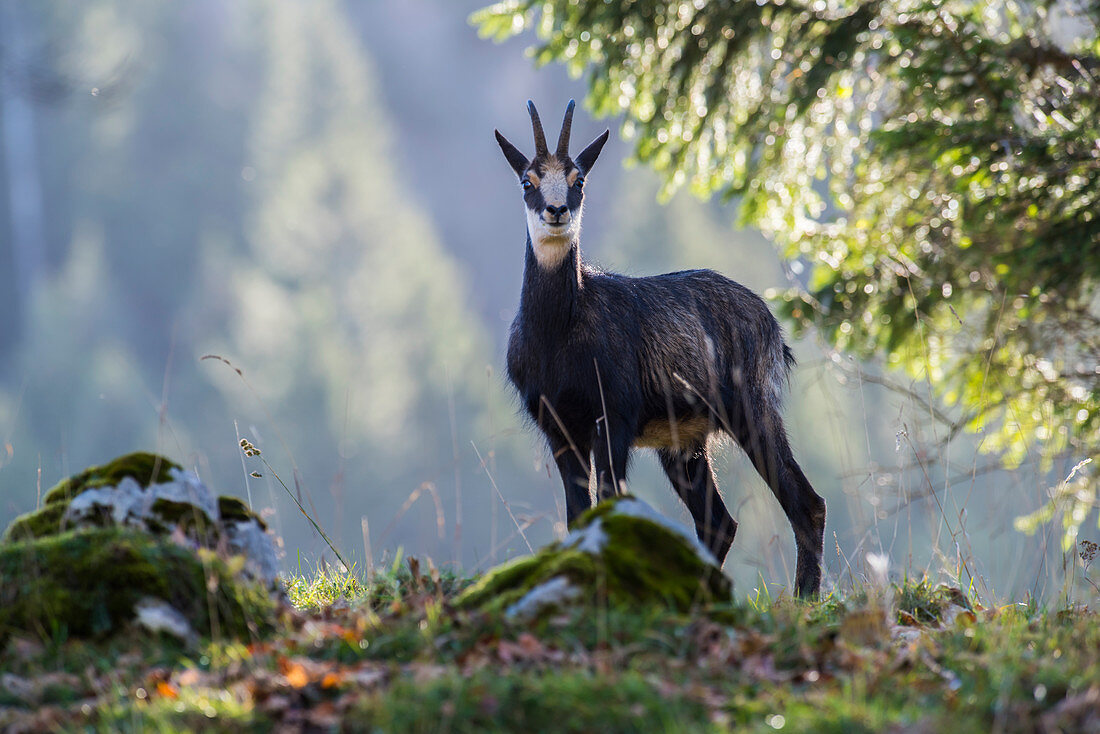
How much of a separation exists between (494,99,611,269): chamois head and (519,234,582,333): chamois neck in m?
0.05

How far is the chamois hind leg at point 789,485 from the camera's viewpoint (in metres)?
6.31

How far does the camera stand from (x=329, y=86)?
46750 mm

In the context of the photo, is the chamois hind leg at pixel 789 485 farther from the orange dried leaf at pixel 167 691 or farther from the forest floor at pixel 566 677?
the orange dried leaf at pixel 167 691

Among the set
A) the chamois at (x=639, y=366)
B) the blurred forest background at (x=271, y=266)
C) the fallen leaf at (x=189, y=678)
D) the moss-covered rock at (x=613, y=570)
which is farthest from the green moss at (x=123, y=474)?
the blurred forest background at (x=271, y=266)

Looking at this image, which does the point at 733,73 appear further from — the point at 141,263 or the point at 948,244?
the point at 141,263

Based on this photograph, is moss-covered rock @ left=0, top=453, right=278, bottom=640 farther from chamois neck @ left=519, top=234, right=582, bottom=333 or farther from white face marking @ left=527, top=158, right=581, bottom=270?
white face marking @ left=527, top=158, right=581, bottom=270

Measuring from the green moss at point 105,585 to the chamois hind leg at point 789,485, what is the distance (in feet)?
12.0

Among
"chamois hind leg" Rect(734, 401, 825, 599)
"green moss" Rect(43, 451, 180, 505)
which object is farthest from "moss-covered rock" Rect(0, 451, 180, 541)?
"chamois hind leg" Rect(734, 401, 825, 599)

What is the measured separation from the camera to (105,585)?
3395 mm

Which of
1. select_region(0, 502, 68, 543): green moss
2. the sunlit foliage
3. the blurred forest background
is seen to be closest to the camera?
select_region(0, 502, 68, 543): green moss

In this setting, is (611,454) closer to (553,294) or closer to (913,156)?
(553,294)

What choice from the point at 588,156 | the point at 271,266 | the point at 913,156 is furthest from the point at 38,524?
the point at 271,266

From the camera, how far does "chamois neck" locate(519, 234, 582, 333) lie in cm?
609

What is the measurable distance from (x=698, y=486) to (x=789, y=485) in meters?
0.60
